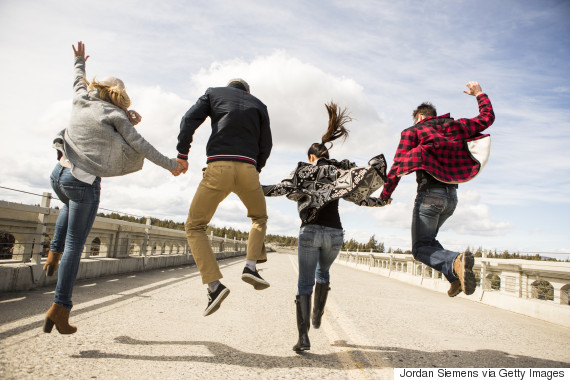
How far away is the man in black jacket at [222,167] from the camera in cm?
359

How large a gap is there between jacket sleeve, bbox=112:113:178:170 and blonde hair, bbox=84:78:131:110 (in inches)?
4.5

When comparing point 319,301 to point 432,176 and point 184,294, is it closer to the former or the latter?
point 432,176

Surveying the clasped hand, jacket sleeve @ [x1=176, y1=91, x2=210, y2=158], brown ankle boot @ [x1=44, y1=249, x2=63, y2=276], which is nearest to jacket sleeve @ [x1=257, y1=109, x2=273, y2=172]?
jacket sleeve @ [x1=176, y1=91, x2=210, y2=158]

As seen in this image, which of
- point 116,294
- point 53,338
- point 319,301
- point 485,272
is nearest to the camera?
point 53,338

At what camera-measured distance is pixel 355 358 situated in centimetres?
367

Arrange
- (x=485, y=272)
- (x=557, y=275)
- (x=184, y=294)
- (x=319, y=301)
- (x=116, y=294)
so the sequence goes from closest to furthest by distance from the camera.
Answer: (x=319, y=301) → (x=116, y=294) → (x=184, y=294) → (x=557, y=275) → (x=485, y=272)

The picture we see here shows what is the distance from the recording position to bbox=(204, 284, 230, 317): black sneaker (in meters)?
3.44

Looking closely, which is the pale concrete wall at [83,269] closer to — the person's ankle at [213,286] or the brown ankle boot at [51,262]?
the brown ankle boot at [51,262]

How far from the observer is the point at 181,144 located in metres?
3.81

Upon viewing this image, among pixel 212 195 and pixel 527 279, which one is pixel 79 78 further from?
pixel 527 279

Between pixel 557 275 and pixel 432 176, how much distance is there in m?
6.55

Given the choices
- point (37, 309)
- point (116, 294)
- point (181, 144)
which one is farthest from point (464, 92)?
point (116, 294)

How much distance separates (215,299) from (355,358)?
4.82 ft

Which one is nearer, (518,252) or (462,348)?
(462,348)
